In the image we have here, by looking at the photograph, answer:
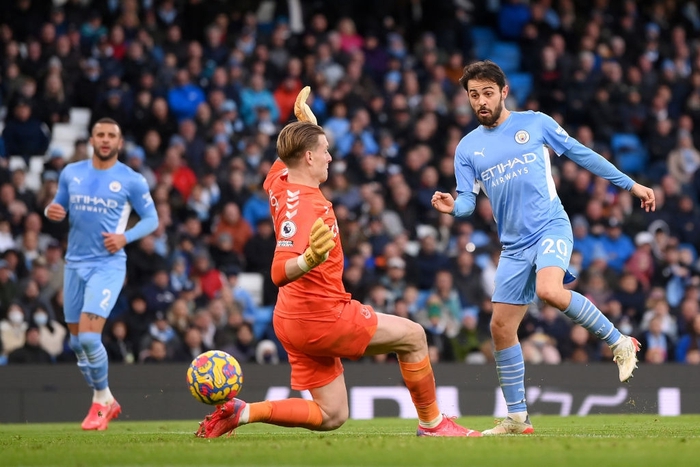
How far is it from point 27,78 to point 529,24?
32.4 feet

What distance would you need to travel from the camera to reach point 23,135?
667 inches

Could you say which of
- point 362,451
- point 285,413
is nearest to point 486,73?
point 285,413

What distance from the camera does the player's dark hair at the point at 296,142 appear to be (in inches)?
307

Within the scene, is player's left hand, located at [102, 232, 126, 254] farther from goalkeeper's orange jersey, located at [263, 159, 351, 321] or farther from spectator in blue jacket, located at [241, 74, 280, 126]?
spectator in blue jacket, located at [241, 74, 280, 126]

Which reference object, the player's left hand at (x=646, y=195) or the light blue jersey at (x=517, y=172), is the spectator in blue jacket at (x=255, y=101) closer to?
the light blue jersey at (x=517, y=172)

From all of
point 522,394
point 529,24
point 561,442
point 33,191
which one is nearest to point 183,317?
point 33,191

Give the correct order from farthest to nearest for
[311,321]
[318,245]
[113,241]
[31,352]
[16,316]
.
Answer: [16,316] → [31,352] → [113,241] → [311,321] → [318,245]

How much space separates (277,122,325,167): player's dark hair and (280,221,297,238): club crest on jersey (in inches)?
20.8

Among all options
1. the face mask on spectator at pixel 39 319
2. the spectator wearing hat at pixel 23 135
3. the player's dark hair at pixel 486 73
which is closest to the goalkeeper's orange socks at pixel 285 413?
the player's dark hair at pixel 486 73

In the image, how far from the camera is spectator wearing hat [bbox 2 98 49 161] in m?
16.9

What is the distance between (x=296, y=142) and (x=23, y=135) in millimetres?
10213

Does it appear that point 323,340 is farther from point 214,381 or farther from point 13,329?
point 13,329

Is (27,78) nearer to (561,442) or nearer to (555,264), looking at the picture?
(555,264)

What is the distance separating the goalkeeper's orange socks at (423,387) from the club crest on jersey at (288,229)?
54.0 inches
